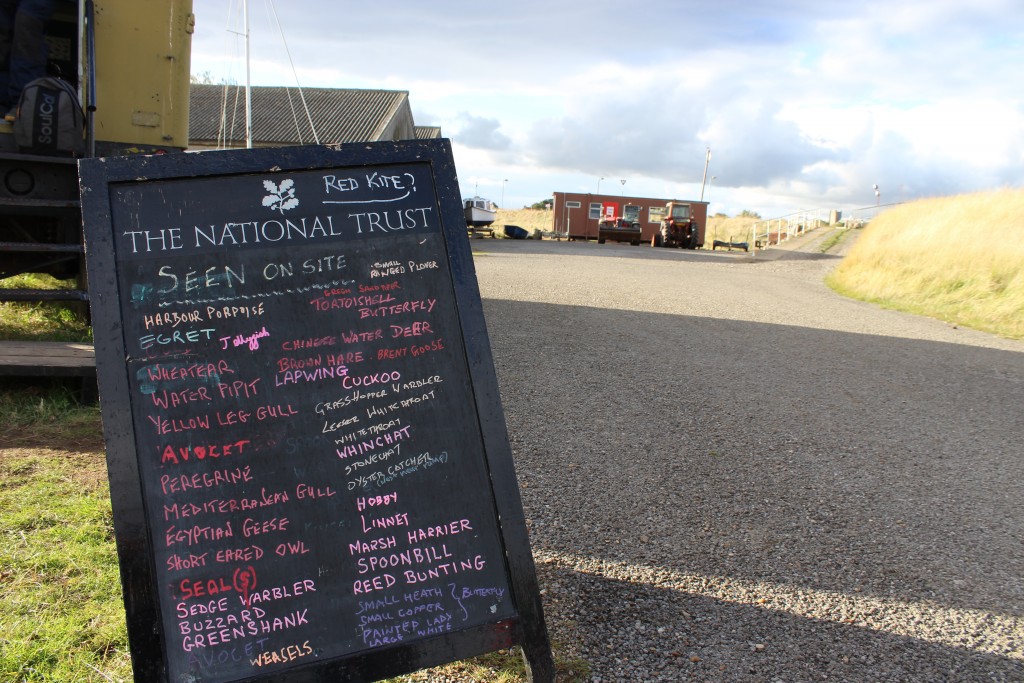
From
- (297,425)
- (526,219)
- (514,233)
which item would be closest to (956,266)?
(297,425)

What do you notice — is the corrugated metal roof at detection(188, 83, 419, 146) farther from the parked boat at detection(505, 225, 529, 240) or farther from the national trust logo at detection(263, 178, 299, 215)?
the national trust logo at detection(263, 178, 299, 215)

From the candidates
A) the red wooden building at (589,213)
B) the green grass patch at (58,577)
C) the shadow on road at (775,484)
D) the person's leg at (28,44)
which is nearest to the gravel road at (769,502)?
the shadow on road at (775,484)

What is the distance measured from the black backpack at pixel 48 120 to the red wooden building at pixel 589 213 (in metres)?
39.2

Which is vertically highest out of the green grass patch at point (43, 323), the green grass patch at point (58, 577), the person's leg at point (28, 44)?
the person's leg at point (28, 44)

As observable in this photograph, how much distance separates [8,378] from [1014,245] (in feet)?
51.9

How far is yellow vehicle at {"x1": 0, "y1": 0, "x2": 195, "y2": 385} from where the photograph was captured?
6.28 meters

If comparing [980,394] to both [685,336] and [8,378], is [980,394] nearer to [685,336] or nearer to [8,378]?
[685,336]

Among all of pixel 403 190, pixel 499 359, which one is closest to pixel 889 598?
pixel 403 190

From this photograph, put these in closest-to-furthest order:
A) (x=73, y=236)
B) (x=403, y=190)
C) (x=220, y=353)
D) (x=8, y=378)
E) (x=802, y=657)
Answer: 1. (x=220, y=353)
2. (x=403, y=190)
3. (x=802, y=657)
4. (x=8, y=378)
5. (x=73, y=236)

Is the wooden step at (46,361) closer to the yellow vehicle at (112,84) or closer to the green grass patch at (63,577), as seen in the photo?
→ the green grass patch at (63,577)

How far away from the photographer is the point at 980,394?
720cm

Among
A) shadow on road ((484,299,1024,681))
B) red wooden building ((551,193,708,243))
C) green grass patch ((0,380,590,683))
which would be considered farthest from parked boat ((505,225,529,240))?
green grass patch ((0,380,590,683))

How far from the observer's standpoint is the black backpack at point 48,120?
5.75 m

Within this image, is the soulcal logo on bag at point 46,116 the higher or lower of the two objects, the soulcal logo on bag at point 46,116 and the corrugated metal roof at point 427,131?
the lower
